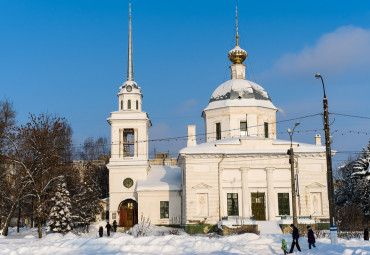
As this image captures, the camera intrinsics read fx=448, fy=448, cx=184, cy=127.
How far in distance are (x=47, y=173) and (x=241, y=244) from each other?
15323 millimetres

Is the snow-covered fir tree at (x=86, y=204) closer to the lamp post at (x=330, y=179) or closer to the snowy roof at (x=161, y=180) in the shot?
the snowy roof at (x=161, y=180)

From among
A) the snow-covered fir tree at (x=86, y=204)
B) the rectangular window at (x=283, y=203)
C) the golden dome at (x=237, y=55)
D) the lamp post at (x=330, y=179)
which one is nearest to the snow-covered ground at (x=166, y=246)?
the lamp post at (x=330, y=179)

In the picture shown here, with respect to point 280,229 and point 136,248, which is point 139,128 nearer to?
point 280,229

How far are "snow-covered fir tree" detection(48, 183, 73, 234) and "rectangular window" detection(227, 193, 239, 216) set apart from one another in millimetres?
12258

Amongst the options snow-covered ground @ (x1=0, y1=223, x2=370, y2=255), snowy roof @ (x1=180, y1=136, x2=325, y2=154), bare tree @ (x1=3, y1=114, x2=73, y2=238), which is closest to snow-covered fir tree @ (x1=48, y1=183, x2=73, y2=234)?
bare tree @ (x1=3, y1=114, x2=73, y2=238)

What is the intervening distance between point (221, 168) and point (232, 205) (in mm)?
2967

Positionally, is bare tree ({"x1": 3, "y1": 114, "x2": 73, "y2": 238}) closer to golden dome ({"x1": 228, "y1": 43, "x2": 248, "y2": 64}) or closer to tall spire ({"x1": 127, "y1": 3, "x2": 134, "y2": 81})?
tall spire ({"x1": 127, "y1": 3, "x2": 134, "y2": 81})

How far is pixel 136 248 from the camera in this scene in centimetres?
2031

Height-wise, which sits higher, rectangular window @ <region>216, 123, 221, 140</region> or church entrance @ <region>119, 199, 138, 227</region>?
rectangular window @ <region>216, 123, 221, 140</region>

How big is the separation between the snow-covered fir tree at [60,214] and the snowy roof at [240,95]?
605 inches

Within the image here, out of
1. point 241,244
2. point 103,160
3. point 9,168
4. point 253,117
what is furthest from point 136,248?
point 103,160

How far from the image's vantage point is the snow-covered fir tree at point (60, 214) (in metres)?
33.9

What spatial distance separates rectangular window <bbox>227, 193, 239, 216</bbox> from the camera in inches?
1363

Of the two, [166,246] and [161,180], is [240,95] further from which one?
[166,246]
